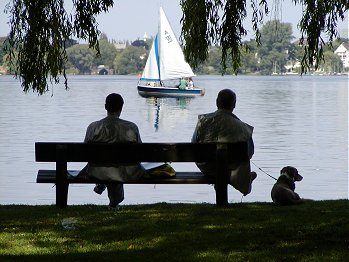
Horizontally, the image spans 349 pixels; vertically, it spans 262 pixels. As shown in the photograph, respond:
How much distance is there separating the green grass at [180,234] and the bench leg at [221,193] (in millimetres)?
112

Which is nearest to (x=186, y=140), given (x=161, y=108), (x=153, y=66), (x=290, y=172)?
(x=290, y=172)

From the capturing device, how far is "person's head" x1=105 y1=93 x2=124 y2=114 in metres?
9.28

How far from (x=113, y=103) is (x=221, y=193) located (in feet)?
4.15

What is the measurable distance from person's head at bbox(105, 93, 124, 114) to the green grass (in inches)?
35.8

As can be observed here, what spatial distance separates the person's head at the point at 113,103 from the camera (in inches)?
365

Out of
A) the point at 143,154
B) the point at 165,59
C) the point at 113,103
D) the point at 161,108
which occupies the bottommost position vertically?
the point at 161,108

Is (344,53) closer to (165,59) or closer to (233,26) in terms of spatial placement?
(165,59)

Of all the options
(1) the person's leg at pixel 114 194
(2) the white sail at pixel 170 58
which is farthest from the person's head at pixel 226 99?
(2) the white sail at pixel 170 58

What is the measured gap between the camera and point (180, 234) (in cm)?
752

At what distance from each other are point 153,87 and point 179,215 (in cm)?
6676

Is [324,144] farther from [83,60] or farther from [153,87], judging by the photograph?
[83,60]

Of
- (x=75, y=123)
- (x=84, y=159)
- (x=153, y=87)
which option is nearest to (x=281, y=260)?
(x=84, y=159)

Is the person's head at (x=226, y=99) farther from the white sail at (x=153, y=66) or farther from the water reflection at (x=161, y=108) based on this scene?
the white sail at (x=153, y=66)

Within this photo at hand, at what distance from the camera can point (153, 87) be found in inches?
2960
